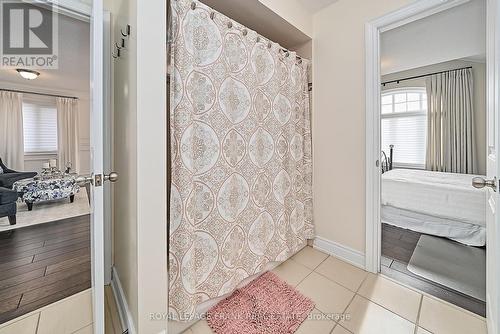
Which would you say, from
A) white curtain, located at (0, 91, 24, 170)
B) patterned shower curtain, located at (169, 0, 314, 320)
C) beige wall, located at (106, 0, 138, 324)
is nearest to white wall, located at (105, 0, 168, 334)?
beige wall, located at (106, 0, 138, 324)

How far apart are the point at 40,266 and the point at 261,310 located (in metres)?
2.01

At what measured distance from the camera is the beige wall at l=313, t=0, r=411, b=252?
180cm

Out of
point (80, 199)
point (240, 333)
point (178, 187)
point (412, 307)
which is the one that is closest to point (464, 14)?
point (412, 307)

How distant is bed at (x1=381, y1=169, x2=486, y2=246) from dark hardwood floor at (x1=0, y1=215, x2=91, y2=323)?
3.46 meters

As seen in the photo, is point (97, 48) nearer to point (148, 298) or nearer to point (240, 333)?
point (148, 298)

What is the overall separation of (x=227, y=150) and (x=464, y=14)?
2.86m

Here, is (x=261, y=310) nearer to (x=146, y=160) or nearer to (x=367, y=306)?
(x=367, y=306)

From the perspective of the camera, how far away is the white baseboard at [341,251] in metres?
1.83

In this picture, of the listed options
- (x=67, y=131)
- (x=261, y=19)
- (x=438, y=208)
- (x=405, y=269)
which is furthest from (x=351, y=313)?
(x=67, y=131)

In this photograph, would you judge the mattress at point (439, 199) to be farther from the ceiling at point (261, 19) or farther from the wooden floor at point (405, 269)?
the ceiling at point (261, 19)

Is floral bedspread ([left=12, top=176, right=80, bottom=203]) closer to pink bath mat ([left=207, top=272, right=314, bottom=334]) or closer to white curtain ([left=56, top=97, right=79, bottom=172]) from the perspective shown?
white curtain ([left=56, top=97, right=79, bottom=172])

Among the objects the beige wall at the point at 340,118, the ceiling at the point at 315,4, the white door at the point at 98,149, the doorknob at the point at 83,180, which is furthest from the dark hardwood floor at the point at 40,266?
the ceiling at the point at 315,4

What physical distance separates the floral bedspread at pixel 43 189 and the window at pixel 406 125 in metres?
6.36

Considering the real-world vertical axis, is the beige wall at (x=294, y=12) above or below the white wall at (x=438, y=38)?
below
